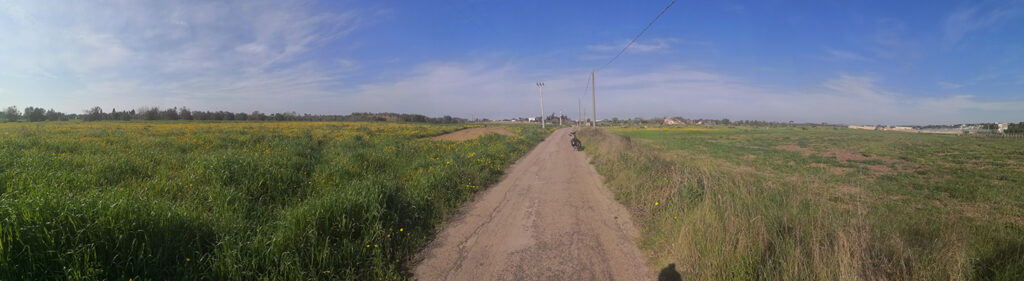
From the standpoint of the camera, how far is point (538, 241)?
12.9ft

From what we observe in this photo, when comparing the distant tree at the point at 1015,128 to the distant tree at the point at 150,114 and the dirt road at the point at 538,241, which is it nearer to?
the dirt road at the point at 538,241

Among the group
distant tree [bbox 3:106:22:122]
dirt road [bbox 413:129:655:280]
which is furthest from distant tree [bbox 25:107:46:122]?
dirt road [bbox 413:129:655:280]

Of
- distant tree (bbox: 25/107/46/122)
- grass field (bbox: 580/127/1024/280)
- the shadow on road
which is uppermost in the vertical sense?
distant tree (bbox: 25/107/46/122)

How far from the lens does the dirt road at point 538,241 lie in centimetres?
318

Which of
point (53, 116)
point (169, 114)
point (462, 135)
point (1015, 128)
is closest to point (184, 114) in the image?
point (169, 114)

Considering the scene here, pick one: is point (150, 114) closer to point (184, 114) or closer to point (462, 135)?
point (184, 114)

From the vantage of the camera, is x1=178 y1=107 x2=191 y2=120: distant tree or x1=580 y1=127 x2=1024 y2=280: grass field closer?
x1=580 y1=127 x2=1024 y2=280: grass field

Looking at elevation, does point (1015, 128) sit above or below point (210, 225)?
above

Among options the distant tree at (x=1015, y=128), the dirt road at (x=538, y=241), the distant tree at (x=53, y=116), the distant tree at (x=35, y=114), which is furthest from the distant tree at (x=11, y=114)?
the distant tree at (x=1015, y=128)

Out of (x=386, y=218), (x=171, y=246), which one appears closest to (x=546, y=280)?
(x=386, y=218)

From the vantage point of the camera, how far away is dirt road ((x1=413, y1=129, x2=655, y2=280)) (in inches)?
125

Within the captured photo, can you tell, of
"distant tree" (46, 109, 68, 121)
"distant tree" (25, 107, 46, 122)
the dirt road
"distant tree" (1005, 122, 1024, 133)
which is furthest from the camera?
"distant tree" (46, 109, 68, 121)

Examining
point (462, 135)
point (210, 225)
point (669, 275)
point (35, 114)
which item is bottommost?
point (669, 275)

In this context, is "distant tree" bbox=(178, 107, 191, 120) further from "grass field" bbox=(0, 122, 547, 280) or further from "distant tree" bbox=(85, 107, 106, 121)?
"grass field" bbox=(0, 122, 547, 280)
